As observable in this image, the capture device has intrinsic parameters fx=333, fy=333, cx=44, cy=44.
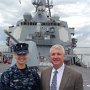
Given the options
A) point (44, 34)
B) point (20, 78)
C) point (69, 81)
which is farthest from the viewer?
point (44, 34)

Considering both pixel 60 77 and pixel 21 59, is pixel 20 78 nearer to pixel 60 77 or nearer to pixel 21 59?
pixel 21 59

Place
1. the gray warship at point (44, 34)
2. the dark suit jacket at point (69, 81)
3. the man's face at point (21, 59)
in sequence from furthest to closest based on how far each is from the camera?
the gray warship at point (44, 34), the man's face at point (21, 59), the dark suit jacket at point (69, 81)

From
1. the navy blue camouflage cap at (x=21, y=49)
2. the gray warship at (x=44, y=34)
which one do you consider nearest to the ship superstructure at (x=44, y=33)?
the gray warship at (x=44, y=34)

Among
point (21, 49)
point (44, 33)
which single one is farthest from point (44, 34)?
point (21, 49)

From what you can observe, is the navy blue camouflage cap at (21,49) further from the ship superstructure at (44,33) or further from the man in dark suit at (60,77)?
the ship superstructure at (44,33)

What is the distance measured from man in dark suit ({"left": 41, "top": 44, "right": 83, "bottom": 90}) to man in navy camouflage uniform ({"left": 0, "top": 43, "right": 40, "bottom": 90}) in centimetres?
15

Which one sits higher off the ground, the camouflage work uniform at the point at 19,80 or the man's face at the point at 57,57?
the man's face at the point at 57,57

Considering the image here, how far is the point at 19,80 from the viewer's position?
3695mm

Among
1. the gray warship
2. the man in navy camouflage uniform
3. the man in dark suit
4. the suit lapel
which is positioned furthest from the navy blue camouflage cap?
the gray warship

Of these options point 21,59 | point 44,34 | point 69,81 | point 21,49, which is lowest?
point 69,81

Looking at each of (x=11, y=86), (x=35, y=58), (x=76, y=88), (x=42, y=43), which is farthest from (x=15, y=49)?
(x=42, y=43)

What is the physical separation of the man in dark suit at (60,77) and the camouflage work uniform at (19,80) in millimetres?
134

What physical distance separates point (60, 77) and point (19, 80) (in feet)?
1.50

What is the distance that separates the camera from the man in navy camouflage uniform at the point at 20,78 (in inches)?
145
